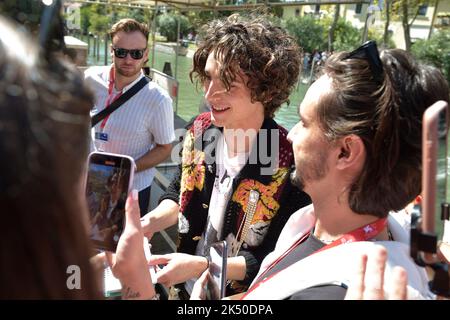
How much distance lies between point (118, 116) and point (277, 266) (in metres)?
1.92

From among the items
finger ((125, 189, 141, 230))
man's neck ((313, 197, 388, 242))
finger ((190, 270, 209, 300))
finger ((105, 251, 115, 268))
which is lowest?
finger ((190, 270, 209, 300))

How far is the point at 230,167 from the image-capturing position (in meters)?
1.90

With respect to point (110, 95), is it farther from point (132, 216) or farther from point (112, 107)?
point (132, 216)

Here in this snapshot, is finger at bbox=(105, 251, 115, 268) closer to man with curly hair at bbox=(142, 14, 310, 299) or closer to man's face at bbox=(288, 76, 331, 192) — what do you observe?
man with curly hair at bbox=(142, 14, 310, 299)

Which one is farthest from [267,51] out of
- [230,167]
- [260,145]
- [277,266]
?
[277,266]

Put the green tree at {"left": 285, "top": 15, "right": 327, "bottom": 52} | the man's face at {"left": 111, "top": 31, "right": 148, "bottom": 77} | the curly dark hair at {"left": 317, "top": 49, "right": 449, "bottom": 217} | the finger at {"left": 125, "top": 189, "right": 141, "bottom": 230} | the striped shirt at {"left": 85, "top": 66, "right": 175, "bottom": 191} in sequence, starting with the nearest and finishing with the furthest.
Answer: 1. the finger at {"left": 125, "top": 189, "right": 141, "bottom": 230}
2. the curly dark hair at {"left": 317, "top": 49, "right": 449, "bottom": 217}
3. the striped shirt at {"left": 85, "top": 66, "right": 175, "bottom": 191}
4. the man's face at {"left": 111, "top": 31, "right": 148, "bottom": 77}
5. the green tree at {"left": 285, "top": 15, "right": 327, "bottom": 52}

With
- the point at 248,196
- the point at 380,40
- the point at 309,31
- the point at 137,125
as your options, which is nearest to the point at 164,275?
the point at 248,196

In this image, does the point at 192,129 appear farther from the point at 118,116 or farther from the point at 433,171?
the point at 433,171

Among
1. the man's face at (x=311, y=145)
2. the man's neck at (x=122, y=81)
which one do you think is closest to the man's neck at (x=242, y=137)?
the man's face at (x=311, y=145)

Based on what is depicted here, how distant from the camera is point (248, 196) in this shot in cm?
180

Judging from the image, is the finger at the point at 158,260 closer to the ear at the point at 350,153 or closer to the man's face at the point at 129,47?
the ear at the point at 350,153

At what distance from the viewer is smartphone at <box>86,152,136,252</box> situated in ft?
4.12

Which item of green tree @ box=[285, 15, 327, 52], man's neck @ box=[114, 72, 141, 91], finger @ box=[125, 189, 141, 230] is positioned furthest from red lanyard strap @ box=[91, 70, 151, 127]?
green tree @ box=[285, 15, 327, 52]
